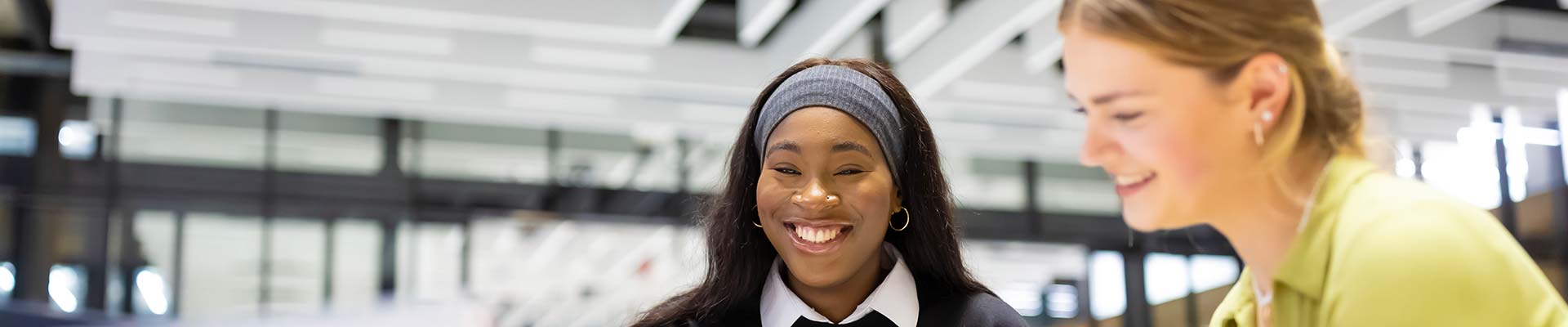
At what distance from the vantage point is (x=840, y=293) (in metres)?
1.76

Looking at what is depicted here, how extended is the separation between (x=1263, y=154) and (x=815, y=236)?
29.5 inches

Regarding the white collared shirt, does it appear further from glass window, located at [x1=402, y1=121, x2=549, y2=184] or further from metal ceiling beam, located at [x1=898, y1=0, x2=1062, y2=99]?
glass window, located at [x1=402, y1=121, x2=549, y2=184]

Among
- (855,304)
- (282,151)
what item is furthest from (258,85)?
(855,304)

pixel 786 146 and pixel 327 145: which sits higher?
pixel 786 146

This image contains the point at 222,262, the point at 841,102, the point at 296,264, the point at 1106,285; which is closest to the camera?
the point at 841,102

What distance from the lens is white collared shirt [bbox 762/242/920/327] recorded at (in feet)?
5.69

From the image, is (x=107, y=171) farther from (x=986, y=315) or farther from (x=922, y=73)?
(x=986, y=315)

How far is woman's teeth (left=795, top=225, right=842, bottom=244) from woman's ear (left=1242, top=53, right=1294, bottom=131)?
2.46 ft

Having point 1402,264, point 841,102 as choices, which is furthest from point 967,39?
point 1402,264

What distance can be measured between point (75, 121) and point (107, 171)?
47 cm

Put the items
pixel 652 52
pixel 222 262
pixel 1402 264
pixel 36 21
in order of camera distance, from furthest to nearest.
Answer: pixel 222 262
pixel 36 21
pixel 652 52
pixel 1402 264

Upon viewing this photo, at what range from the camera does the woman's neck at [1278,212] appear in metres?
0.92

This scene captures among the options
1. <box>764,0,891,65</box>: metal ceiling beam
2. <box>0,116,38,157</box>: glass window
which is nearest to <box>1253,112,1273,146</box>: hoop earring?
<box>764,0,891,65</box>: metal ceiling beam

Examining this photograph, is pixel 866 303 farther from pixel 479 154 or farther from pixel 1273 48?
pixel 479 154
